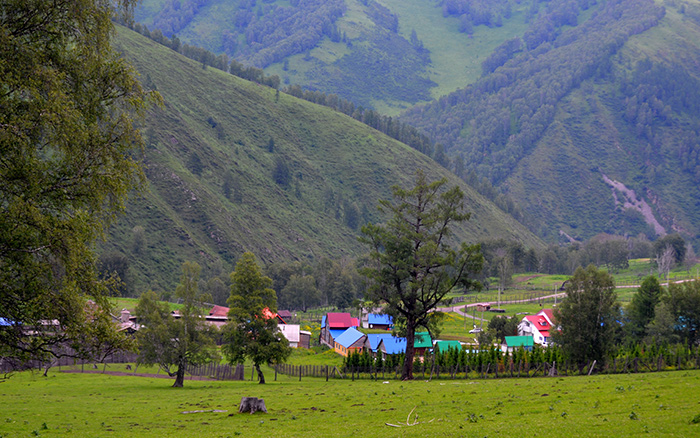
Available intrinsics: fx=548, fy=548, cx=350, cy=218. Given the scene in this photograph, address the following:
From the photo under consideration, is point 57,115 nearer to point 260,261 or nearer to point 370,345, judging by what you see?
point 370,345

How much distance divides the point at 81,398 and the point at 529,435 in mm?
36962

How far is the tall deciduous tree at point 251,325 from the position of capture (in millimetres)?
54531

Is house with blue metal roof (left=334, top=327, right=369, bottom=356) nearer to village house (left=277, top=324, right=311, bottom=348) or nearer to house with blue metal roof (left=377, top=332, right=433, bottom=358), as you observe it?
house with blue metal roof (left=377, top=332, right=433, bottom=358)

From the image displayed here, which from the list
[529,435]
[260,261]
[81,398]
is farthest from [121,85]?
[260,261]

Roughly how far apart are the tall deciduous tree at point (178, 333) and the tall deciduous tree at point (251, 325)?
102 inches

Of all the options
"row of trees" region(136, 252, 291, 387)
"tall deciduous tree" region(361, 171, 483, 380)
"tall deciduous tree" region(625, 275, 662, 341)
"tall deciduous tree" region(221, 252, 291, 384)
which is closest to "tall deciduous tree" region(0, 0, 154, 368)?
"tall deciduous tree" region(361, 171, 483, 380)

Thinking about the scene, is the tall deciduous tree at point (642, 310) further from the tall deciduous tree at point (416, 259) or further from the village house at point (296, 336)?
the village house at point (296, 336)

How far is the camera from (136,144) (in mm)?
17500

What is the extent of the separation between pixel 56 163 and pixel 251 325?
1633 inches

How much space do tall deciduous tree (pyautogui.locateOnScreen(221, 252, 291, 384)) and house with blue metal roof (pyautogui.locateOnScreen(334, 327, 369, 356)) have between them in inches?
1169

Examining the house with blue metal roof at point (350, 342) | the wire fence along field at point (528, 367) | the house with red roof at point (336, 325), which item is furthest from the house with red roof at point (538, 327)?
the wire fence along field at point (528, 367)

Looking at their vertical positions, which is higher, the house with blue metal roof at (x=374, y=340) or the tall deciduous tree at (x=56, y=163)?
the tall deciduous tree at (x=56, y=163)

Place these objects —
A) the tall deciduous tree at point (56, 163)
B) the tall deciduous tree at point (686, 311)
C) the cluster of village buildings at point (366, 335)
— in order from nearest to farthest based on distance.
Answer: the tall deciduous tree at point (56, 163) → the tall deciduous tree at point (686, 311) → the cluster of village buildings at point (366, 335)

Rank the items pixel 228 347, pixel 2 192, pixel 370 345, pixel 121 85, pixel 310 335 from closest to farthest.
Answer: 1. pixel 2 192
2. pixel 121 85
3. pixel 228 347
4. pixel 370 345
5. pixel 310 335
